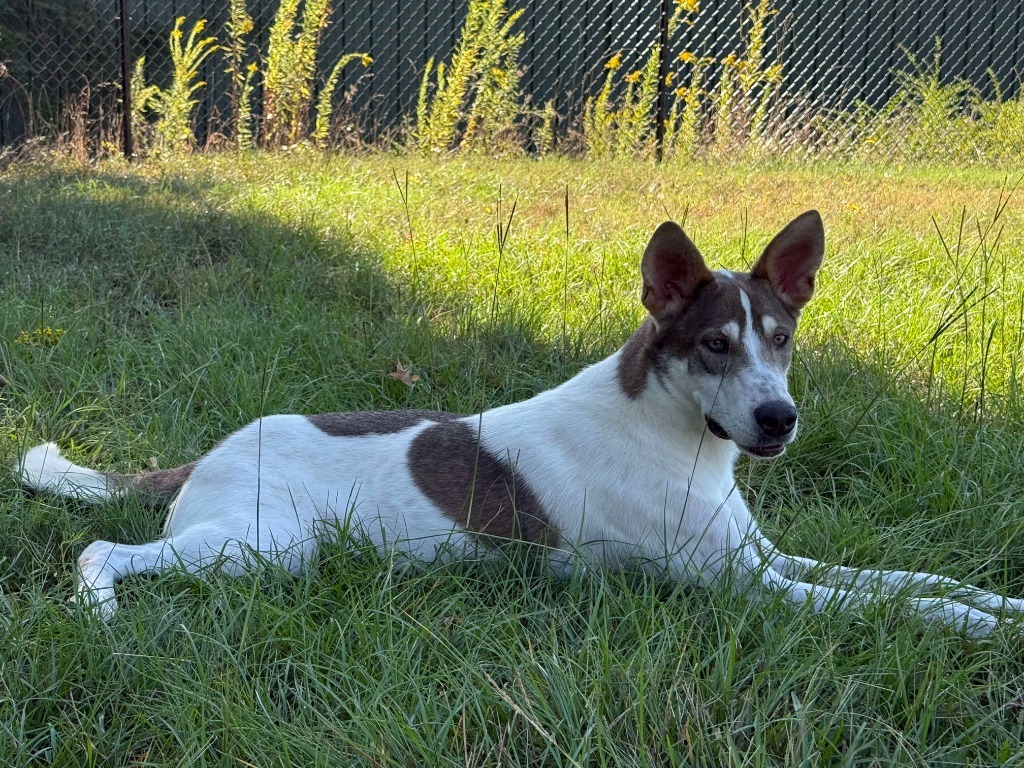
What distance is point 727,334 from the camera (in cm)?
279

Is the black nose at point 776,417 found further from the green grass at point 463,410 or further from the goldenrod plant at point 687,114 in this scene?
the goldenrod plant at point 687,114

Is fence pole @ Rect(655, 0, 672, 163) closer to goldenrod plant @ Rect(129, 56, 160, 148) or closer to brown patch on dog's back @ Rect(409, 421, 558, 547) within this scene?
goldenrod plant @ Rect(129, 56, 160, 148)

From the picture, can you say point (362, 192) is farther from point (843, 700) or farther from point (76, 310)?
point (843, 700)

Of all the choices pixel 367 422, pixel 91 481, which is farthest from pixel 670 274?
pixel 91 481

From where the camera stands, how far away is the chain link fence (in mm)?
9234

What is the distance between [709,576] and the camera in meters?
2.70

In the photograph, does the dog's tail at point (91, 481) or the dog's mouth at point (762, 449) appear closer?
the dog's mouth at point (762, 449)

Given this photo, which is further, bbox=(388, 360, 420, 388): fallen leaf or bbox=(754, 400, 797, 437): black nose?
bbox=(388, 360, 420, 388): fallen leaf

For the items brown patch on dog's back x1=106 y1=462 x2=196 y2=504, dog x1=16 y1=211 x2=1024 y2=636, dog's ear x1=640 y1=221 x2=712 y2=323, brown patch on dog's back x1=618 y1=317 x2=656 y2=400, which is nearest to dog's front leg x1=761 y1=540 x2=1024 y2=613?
dog x1=16 y1=211 x2=1024 y2=636

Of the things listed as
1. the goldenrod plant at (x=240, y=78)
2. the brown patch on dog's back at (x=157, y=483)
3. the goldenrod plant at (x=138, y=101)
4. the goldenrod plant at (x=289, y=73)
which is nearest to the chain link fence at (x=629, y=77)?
the goldenrod plant at (x=138, y=101)

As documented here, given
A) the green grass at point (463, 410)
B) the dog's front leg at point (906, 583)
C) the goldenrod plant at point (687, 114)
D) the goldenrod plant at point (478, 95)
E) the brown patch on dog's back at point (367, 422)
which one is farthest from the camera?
the goldenrod plant at point (687, 114)

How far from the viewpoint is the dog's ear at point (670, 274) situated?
2879mm

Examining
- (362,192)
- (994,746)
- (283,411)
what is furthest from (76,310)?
(994,746)

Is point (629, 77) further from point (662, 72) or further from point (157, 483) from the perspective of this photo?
point (157, 483)
